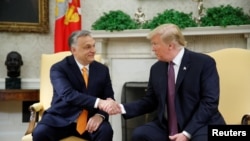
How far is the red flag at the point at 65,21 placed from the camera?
384 centimetres

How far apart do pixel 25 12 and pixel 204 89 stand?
274cm

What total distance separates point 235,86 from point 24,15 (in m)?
2.66

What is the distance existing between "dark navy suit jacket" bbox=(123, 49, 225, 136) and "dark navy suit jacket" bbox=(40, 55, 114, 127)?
0.49 m

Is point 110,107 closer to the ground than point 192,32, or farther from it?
closer to the ground

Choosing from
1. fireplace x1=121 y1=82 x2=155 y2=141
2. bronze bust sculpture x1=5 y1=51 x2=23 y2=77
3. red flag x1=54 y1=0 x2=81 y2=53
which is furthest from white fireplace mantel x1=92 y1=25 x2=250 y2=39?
bronze bust sculpture x1=5 y1=51 x2=23 y2=77

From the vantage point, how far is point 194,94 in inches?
89.0

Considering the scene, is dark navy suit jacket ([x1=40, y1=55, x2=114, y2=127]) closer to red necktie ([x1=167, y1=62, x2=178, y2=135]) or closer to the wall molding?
red necktie ([x1=167, y1=62, x2=178, y2=135])

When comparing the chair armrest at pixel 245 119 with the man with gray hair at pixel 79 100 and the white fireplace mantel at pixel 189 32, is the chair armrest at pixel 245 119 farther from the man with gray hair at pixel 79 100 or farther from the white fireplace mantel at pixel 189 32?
the white fireplace mantel at pixel 189 32

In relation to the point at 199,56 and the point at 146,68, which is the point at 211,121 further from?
the point at 146,68

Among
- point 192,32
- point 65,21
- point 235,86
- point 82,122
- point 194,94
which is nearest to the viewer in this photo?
point 194,94

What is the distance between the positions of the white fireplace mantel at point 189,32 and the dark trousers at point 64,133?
144 cm

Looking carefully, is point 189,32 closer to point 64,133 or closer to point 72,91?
point 72,91

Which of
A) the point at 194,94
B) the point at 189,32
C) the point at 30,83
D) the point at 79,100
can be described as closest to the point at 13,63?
the point at 30,83

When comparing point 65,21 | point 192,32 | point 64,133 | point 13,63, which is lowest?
point 64,133
